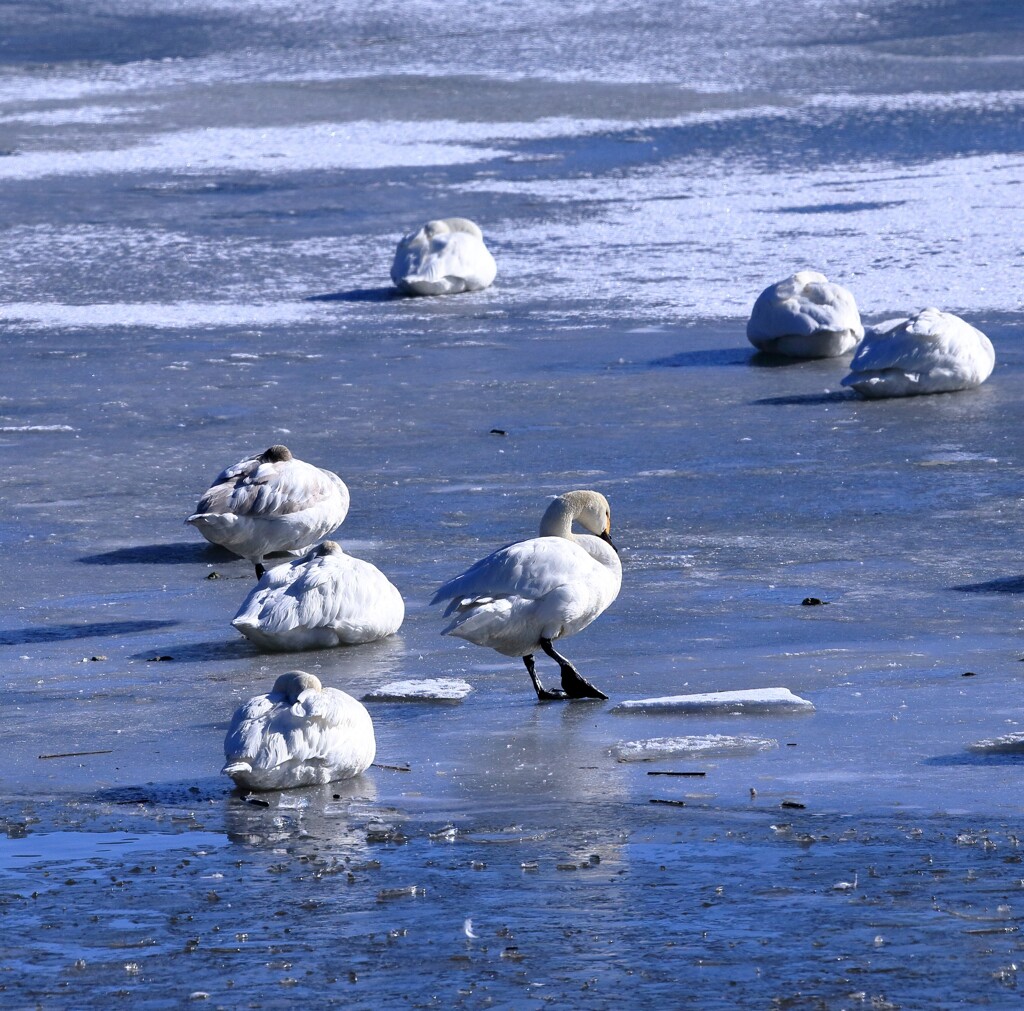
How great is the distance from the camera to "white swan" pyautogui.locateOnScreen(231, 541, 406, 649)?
825cm

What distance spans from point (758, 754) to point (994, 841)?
1149 millimetres

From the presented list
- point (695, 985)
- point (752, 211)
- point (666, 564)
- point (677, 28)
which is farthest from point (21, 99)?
point (695, 985)

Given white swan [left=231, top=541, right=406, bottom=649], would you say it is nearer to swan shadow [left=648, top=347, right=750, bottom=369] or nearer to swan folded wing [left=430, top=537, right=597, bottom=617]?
swan folded wing [left=430, top=537, right=597, bottom=617]

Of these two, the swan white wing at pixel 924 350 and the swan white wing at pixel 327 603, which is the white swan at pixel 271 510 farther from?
the swan white wing at pixel 924 350

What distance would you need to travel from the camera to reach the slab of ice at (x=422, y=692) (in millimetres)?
7495

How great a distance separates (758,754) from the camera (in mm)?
6691

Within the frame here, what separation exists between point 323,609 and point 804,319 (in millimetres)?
7317

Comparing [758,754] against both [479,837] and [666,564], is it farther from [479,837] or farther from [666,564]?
[666,564]

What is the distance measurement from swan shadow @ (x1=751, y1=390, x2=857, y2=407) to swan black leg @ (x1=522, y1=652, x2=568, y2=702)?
6.12 meters

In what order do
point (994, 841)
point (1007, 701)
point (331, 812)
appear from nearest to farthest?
point (994, 841)
point (331, 812)
point (1007, 701)

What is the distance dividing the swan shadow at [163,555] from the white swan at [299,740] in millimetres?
3621

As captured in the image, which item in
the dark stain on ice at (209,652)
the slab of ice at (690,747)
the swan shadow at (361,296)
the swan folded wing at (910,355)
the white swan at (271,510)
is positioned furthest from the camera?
the swan shadow at (361,296)

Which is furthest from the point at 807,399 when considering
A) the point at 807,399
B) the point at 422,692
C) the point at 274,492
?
the point at 422,692

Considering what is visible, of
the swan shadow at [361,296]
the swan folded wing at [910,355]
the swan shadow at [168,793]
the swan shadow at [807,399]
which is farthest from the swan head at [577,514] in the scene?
the swan shadow at [361,296]
